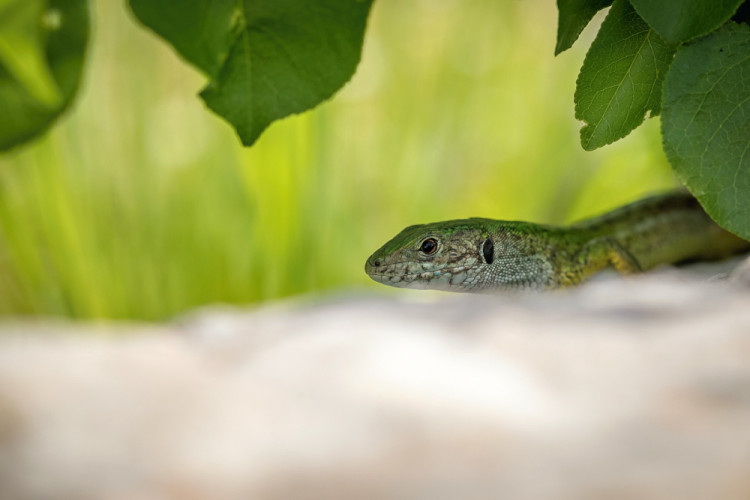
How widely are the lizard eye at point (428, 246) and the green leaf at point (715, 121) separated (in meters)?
0.23

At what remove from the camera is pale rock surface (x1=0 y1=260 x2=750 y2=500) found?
42 cm

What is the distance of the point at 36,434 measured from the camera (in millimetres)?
707

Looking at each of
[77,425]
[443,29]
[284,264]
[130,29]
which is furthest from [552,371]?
[130,29]

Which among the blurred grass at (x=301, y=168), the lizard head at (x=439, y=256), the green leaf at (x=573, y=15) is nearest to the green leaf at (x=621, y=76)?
the green leaf at (x=573, y=15)

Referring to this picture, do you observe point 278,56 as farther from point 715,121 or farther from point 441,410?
point 441,410

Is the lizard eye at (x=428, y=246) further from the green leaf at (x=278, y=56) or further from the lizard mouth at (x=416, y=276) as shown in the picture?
the green leaf at (x=278, y=56)

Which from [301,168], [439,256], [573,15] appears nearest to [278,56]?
[573,15]

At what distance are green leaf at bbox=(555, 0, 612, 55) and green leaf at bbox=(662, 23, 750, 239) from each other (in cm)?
4

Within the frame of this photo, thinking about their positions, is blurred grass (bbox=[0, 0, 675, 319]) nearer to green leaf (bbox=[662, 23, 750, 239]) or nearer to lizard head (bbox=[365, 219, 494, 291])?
lizard head (bbox=[365, 219, 494, 291])

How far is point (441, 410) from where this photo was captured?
53 centimetres

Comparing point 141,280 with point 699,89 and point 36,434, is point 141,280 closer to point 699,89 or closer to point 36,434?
point 36,434

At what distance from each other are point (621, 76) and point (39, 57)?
28 centimetres

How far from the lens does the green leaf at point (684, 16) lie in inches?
10.7

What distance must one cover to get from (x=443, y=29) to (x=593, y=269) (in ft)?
4.83
